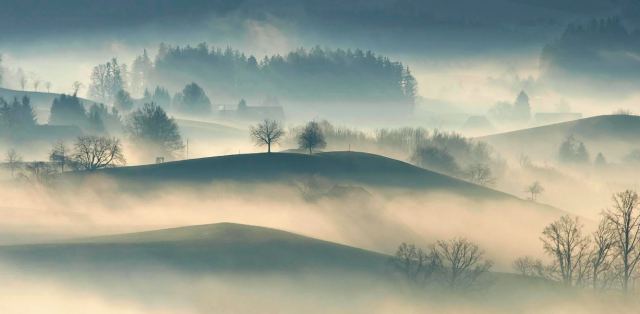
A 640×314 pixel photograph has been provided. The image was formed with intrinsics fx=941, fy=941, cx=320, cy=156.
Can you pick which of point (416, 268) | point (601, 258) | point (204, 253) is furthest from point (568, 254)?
point (204, 253)

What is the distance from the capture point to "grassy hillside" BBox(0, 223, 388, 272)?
11450cm

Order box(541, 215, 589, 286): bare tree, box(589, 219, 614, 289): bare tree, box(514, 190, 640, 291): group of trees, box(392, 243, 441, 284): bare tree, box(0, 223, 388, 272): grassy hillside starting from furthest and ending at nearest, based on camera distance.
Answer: box(541, 215, 589, 286): bare tree → box(514, 190, 640, 291): group of trees → box(589, 219, 614, 289): bare tree → box(392, 243, 441, 284): bare tree → box(0, 223, 388, 272): grassy hillside

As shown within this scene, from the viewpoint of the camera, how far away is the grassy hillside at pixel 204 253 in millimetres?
114500

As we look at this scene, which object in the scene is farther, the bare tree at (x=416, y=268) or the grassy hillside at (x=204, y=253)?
the bare tree at (x=416, y=268)

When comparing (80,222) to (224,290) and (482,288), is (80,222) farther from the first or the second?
(482,288)

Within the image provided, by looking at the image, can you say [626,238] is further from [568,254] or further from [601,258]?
[601,258]

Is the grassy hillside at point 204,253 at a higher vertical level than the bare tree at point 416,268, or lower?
higher

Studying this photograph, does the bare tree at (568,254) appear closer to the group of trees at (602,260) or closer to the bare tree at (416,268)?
the group of trees at (602,260)

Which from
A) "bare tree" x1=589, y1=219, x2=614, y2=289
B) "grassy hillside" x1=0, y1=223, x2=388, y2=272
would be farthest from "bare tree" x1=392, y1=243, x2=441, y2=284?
"bare tree" x1=589, y1=219, x2=614, y2=289

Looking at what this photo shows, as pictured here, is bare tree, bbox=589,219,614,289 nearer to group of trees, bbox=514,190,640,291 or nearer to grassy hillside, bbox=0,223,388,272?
group of trees, bbox=514,190,640,291

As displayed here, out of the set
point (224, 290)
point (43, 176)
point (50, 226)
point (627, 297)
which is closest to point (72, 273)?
point (224, 290)

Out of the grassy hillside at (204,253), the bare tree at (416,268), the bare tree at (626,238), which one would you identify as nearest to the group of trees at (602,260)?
the bare tree at (626,238)

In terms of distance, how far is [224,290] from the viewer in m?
107

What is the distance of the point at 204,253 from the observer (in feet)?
394
